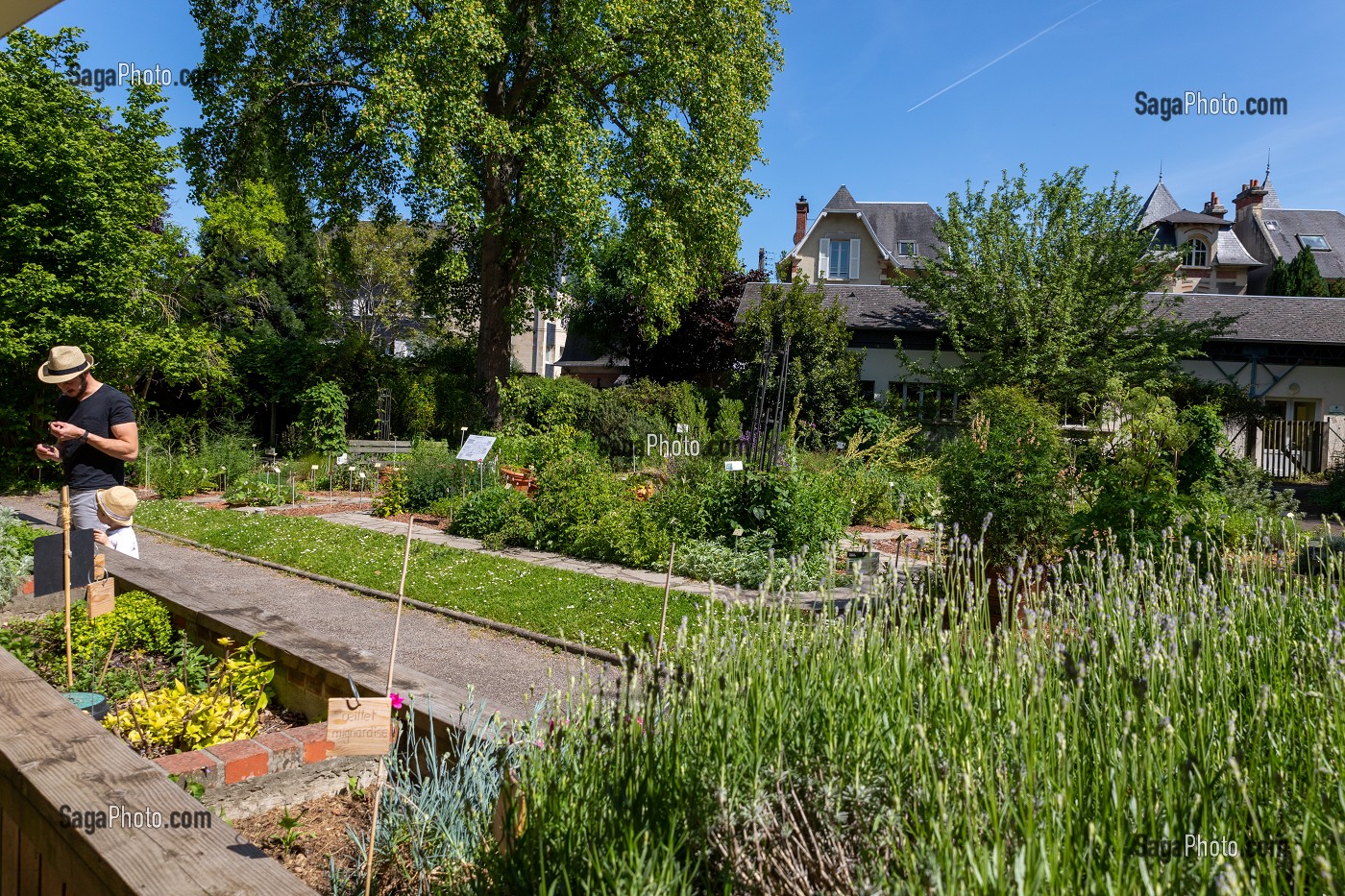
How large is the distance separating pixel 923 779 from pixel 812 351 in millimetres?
20737

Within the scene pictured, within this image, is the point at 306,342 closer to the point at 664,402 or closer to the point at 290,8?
the point at 290,8

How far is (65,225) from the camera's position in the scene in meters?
13.6

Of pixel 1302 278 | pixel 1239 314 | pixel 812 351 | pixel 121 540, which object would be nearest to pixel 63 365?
pixel 121 540

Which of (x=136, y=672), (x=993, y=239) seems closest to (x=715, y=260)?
(x=993, y=239)

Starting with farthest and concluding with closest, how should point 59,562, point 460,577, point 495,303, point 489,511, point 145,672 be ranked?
point 495,303, point 489,511, point 460,577, point 145,672, point 59,562

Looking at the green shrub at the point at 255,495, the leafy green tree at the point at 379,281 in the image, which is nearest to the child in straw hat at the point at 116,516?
the green shrub at the point at 255,495

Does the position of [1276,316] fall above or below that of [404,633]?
above

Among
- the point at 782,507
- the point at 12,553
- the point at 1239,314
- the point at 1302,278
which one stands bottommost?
the point at 12,553

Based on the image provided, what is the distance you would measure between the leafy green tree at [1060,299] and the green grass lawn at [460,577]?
15.6 m

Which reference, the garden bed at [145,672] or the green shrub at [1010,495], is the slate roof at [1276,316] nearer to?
the green shrub at [1010,495]

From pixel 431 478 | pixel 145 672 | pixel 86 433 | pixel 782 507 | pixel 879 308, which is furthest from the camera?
pixel 879 308

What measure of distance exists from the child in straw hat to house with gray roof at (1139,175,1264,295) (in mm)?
41424

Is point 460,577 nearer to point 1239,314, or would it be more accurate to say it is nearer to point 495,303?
point 495,303

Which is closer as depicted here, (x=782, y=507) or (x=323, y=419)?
(x=782, y=507)
